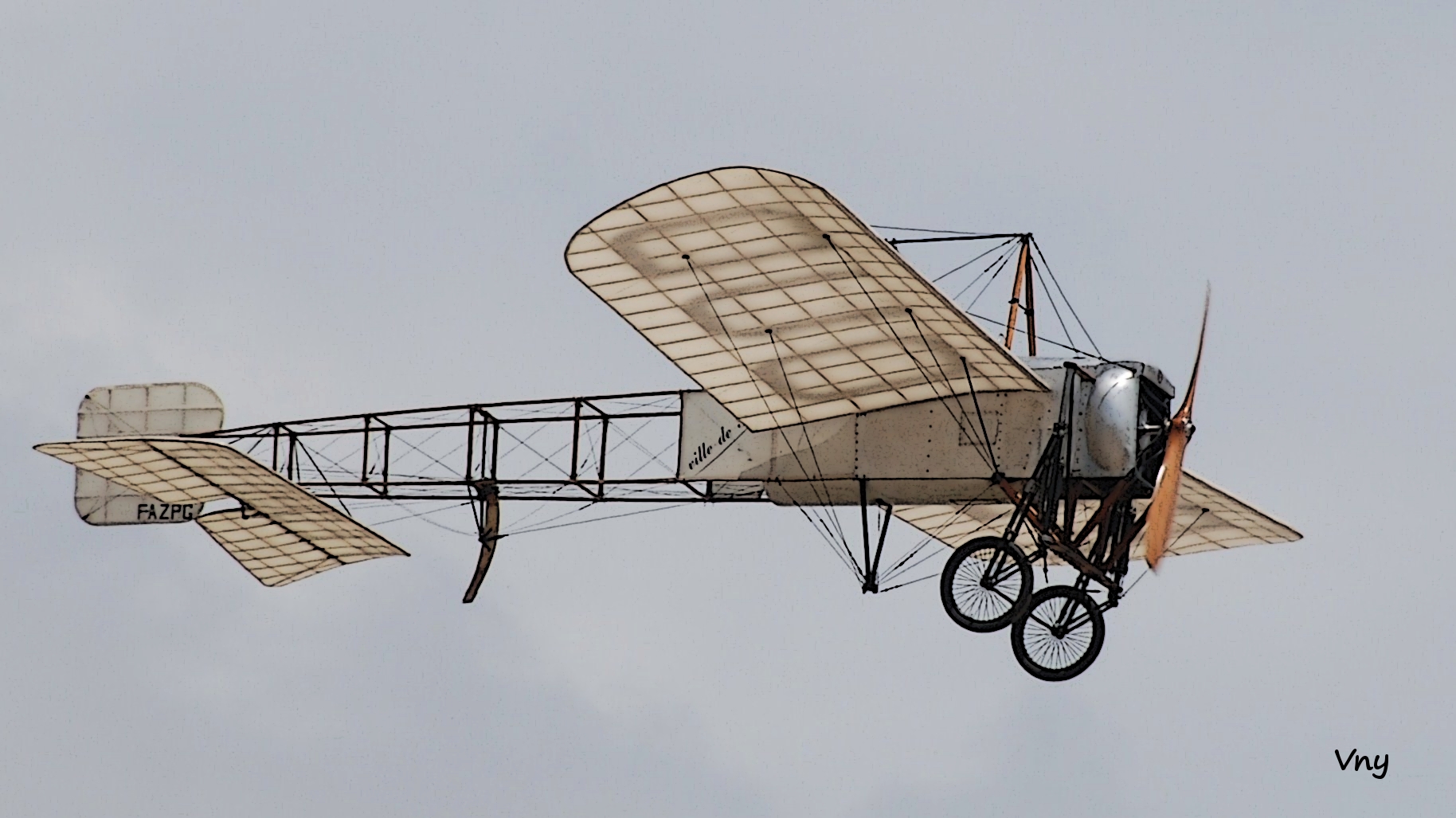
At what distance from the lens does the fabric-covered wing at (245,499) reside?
32.7 metres

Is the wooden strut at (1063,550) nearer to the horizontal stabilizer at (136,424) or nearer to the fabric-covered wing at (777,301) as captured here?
the fabric-covered wing at (777,301)

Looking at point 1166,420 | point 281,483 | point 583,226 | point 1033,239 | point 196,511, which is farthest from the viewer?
point 196,511

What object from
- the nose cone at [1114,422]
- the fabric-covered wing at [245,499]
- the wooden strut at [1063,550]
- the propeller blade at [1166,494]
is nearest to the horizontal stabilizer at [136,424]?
the fabric-covered wing at [245,499]

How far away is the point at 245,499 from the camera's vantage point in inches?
1377

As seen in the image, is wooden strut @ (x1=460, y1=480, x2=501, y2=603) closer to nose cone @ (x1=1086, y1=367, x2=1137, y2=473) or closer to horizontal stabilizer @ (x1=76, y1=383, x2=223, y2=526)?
horizontal stabilizer @ (x1=76, y1=383, x2=223, y2=526)

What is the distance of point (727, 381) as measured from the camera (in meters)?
29.6

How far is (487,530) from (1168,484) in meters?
9.40

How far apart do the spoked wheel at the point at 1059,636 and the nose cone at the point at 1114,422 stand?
1.41 m

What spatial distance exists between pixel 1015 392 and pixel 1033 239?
2.35 m

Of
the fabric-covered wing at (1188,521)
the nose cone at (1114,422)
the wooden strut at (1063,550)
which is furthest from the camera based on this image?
the fabric-covered wing at (1188,521)

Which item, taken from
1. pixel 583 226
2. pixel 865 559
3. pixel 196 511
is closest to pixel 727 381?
pixel 865 559

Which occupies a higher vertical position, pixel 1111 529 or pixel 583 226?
pixel 583 226

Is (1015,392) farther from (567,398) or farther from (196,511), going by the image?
(196,511)

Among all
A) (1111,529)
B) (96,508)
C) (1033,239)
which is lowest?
(96,508)
